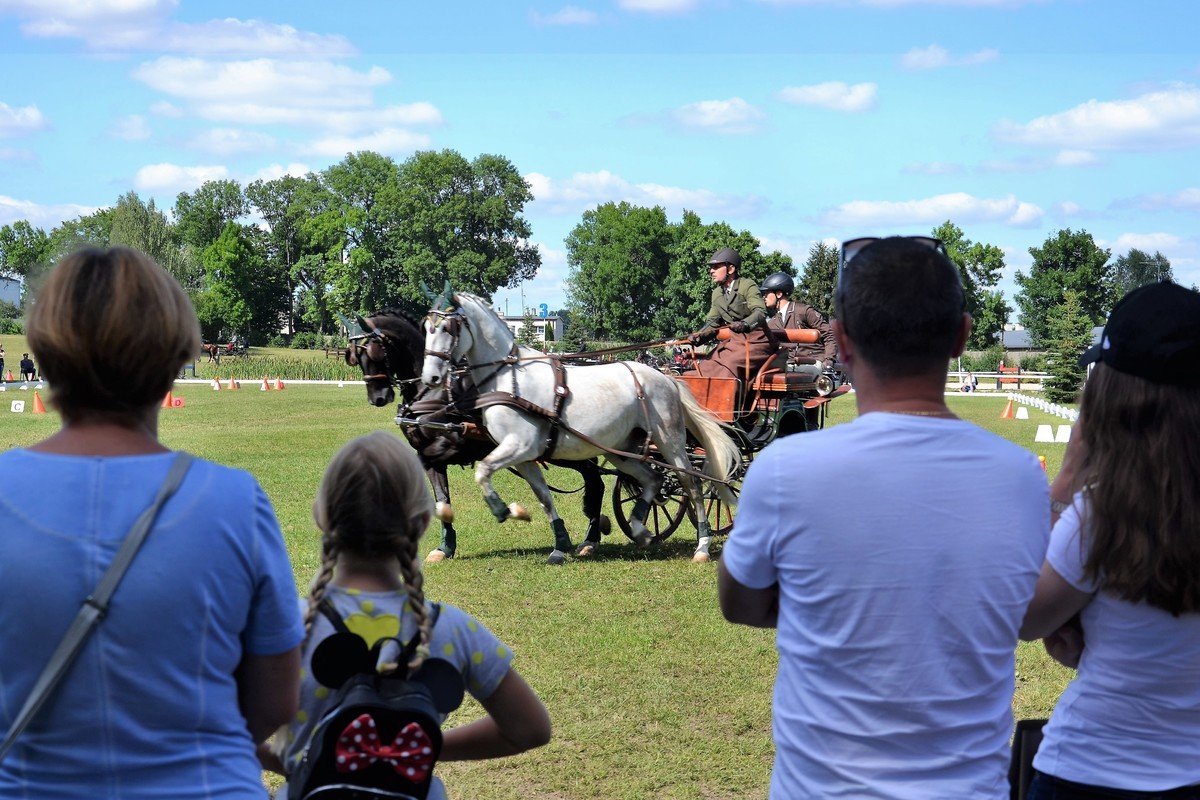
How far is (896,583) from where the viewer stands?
2076mm

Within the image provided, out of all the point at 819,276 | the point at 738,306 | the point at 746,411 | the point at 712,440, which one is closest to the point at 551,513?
the point at 712,440

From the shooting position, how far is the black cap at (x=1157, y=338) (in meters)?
2.28

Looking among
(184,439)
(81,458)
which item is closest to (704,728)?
(81,458)

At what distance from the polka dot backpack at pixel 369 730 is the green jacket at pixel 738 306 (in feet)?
30.2

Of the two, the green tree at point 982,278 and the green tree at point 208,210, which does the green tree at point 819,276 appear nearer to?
the green tree at point 982,278

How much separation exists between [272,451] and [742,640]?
14409 mm

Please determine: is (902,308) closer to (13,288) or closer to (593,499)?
(13,288)

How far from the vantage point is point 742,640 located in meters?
7.57

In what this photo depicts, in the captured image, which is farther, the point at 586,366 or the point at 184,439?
the point at 184,439

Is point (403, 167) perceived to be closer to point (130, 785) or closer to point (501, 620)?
point (501, 620)

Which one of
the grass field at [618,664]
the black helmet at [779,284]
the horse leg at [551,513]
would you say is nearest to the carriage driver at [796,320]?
the black helmet at [779,284]

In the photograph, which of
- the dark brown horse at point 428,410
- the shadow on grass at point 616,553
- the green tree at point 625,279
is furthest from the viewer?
the green tree at point 625,279

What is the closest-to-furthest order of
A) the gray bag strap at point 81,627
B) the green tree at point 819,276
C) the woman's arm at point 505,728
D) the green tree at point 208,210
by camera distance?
the gray bag strap at point 81,627 < the woman's arm at point 505,728 < the green tree at point 819,276 < the green tree at point 208,210

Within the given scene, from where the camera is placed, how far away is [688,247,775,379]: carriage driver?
36.9 ft
